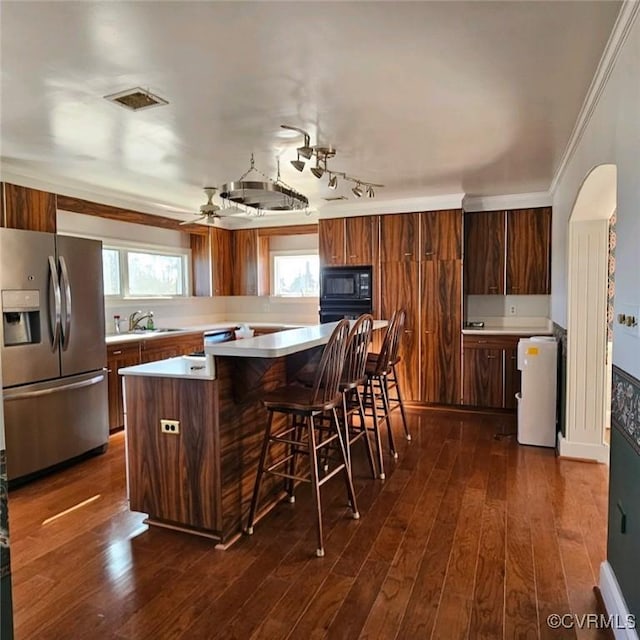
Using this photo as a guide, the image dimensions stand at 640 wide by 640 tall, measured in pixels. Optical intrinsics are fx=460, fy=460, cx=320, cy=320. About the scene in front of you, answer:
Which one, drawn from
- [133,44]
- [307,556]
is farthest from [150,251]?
[307,556]

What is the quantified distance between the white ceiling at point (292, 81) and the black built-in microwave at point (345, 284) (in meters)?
1.64

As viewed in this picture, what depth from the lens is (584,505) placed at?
2.78m

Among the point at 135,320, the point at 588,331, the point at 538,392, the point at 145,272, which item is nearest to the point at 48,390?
the point at 135,320

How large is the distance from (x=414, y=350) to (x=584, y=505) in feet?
8.27

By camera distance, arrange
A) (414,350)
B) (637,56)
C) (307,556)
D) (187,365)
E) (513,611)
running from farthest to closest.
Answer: (414,350), (187,365), (307,556), (513,611), (637,56)

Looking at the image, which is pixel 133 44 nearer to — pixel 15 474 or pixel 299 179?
pixel 299 179

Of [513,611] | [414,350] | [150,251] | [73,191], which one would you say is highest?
[73,191]

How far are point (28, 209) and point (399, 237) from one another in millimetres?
3549

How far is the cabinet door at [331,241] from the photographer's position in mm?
5453

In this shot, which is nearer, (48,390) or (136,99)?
(136,99)

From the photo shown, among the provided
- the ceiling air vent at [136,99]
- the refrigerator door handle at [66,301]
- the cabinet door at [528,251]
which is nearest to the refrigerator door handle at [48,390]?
the refrigerator door handle at [66,301]

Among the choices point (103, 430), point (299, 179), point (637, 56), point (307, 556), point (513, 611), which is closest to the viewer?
point (637, 56)

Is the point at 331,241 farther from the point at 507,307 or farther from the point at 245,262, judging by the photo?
the point at 507,307

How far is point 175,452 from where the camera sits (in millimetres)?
2465
